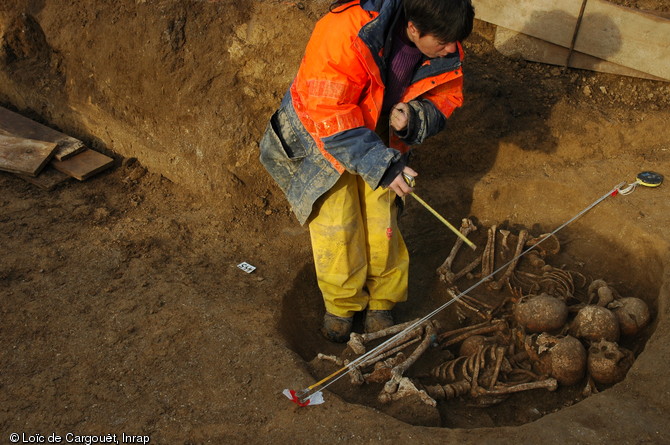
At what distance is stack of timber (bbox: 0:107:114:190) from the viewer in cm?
563

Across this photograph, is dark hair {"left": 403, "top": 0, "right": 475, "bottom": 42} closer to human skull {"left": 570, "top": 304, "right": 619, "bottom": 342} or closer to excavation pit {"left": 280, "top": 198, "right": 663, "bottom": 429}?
human skull {"left": 570, "top": 304, "right": 619, "bottom": 342}

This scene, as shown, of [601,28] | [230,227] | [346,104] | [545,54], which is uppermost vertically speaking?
[346,104]

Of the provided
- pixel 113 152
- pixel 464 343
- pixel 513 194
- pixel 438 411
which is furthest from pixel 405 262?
pixel 113 152

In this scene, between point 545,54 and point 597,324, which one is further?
point 545,54

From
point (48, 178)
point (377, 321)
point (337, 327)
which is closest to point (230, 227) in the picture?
point (337, 327)

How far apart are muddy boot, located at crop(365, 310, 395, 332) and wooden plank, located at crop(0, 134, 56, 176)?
3463mm

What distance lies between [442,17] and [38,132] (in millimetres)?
4656

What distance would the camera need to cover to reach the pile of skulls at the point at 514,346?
382cm

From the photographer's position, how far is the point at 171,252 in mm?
4977

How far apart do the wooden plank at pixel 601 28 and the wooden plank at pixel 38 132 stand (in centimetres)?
476

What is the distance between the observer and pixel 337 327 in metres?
4.50

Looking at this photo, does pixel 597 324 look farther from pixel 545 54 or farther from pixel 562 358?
pixel 545 54

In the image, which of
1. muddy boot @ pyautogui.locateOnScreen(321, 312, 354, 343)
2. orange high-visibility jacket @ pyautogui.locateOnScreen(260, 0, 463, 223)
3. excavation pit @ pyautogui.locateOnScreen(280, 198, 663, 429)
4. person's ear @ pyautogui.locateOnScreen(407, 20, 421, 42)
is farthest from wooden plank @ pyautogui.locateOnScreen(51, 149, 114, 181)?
person's ear @ pyautogui.locateOnScreen(407, 20, 421, 42)

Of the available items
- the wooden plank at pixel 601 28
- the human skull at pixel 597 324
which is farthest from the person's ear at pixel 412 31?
the wooden plank at pixel 601 28
